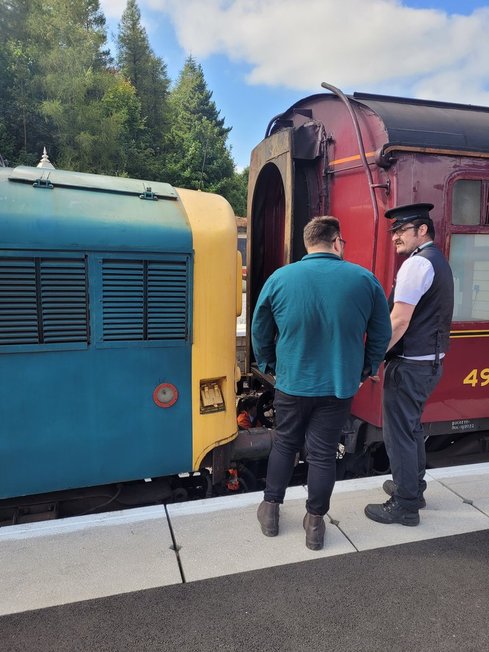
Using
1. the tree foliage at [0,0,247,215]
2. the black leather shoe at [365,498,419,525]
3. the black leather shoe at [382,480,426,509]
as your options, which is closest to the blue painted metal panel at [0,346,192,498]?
the black leather shoe at [365,498,419,525]

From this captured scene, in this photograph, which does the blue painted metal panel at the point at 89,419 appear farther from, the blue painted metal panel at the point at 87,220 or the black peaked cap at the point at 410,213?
the black peaked cap at the point at 410,213

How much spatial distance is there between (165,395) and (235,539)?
857mm

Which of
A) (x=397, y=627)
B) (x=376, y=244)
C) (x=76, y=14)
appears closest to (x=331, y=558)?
(x=397, y=627)

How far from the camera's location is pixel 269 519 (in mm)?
2566

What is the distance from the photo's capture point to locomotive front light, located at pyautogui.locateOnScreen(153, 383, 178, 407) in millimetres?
2707

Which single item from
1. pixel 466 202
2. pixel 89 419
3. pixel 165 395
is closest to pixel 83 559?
pixel 89 419

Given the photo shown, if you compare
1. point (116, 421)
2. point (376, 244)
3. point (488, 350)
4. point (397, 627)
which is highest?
point (376, 244)

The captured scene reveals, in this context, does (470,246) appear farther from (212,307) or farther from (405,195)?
(212,307)

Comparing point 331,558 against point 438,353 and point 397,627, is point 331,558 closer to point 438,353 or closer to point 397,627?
point 397,627

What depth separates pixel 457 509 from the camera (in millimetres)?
2873

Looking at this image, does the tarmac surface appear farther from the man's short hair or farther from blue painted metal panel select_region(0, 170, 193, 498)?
the man's short hair

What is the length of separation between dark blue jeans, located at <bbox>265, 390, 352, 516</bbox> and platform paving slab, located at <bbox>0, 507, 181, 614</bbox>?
2.51ft

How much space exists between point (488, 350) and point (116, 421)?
8.54 feet

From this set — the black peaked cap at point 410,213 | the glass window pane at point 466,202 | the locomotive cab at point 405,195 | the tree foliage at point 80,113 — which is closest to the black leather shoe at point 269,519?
the locomotive cab at point 405,195
